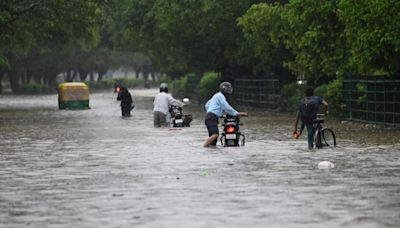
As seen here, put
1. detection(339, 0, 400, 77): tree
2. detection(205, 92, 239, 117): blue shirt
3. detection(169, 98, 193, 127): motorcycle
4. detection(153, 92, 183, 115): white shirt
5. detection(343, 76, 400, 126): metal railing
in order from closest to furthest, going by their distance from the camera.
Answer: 1. detection(205, 92, 239, 117): blue shirt
2. detection(339, 0, 400, 77): tree
3. detection(343, 76, 400, 126): metal railing
4. detection(153, 92, 183, 115): white shirt
5. detection(169, 98, 193, 127): motorcycle

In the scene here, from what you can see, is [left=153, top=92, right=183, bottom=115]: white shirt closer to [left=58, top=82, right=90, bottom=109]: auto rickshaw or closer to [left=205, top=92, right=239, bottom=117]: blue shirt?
[left=205, top=92, right=239, bottom=117]: blue shirt

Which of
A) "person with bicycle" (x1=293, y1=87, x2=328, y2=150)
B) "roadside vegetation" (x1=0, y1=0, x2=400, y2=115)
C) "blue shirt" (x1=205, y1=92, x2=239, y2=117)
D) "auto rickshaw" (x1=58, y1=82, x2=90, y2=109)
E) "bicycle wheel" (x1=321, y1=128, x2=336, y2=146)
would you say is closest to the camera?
"person with bicycle" (x1=293, y1=87, x2=328, y2=150)

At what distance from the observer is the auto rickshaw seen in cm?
5738

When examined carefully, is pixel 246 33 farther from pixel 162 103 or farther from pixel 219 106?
pixel 219 106

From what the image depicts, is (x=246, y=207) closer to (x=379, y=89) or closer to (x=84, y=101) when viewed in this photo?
(x=379, y=89)

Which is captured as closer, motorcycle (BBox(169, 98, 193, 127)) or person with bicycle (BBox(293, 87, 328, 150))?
person with bicycle (BBox(293, 87, 328, 150))

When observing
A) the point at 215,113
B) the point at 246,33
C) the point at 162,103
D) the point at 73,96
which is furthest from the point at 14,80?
the point at 215,113

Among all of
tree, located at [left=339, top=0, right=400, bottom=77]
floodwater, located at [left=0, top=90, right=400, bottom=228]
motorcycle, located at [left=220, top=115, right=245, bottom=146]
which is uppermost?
tree, located at [left=339, top=0, right=400, bottom=77]

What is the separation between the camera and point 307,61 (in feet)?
136

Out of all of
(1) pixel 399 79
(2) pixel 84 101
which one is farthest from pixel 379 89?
(2) pixel 84 101

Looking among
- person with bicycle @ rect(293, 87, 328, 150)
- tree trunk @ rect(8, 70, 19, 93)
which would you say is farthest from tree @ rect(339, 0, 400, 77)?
tree trunk @ rect(8, 70, 19, 93)

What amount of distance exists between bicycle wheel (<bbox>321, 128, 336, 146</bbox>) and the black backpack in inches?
24.4

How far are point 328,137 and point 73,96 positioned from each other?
34024mm

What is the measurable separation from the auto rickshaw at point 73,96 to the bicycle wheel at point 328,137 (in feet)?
109
